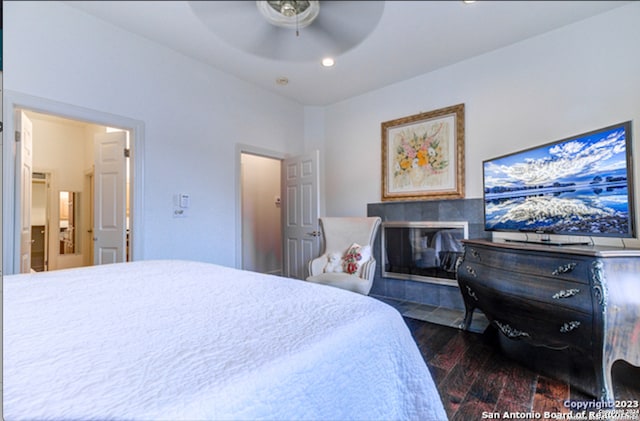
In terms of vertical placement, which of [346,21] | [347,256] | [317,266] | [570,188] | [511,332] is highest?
[346,21]

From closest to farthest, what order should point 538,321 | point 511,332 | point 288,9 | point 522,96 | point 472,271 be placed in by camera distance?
point 288,9 < point 538,321 < point 511,332 < point 472,271 < point 522,96

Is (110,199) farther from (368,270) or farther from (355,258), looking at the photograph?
(368,270)

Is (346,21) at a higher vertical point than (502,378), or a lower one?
higher

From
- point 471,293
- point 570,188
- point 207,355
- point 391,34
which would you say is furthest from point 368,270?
point 207,355

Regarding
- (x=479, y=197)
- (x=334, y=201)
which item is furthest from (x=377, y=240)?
(x=479, y=197)

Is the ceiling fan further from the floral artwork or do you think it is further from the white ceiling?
the floral artwork

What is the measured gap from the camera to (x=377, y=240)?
3.37m

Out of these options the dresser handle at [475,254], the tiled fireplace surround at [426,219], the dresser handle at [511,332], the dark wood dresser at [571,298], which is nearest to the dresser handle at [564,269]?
the dark wood dresser at [571,298]

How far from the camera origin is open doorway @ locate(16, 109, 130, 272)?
3.92 m

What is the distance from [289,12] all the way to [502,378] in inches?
85.6

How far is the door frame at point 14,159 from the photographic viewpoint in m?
1.83

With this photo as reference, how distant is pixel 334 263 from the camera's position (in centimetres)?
286

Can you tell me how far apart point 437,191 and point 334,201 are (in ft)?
4.26

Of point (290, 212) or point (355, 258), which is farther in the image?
point (290, 212)
